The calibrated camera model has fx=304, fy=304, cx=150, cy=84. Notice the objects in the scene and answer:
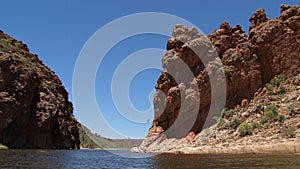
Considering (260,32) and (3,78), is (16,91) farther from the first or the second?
(260,32)

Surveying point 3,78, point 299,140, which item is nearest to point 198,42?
point 299,140

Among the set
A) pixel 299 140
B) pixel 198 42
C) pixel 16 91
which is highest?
pixel 198 42

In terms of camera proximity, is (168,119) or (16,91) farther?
(16,91)

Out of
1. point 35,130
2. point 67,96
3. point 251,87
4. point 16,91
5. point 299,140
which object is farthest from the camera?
point 67,96

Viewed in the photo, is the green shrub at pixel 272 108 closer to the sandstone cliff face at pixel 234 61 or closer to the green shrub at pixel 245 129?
the green shrub at pixel 245 129

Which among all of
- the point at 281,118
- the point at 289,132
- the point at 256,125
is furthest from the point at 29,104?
the point at 289,132

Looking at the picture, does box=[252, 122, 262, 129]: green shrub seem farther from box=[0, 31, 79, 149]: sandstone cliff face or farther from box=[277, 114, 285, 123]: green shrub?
box=[0, 31, 79, 149]: sandstone cliff face

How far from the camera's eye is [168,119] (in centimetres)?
8488

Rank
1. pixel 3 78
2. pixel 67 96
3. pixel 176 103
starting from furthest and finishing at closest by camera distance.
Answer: pixel 67 96, pixel 3 78, pixel 176 103

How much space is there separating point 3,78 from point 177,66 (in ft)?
170

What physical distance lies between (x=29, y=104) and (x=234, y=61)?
69.1 m

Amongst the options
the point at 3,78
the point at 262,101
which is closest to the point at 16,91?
the point at 3,78

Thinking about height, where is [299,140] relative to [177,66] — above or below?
below

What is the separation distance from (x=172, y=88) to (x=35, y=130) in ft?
172
